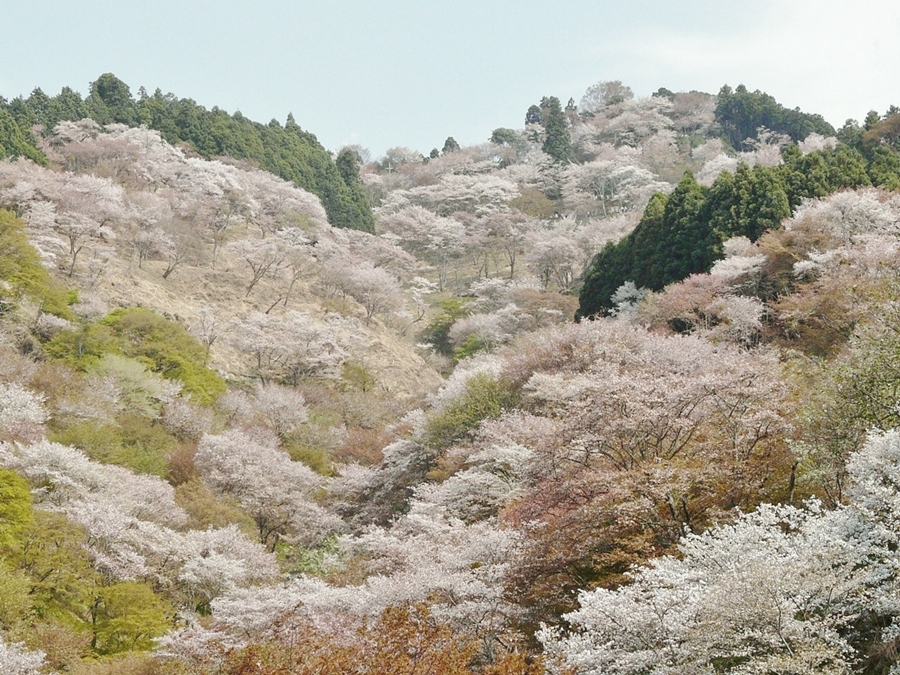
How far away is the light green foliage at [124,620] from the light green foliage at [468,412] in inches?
432

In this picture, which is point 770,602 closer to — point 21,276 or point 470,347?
point 21,276

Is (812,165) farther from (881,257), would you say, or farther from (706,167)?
(706,167)

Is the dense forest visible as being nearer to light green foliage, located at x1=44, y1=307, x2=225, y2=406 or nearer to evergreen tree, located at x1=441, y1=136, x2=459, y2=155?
light green foliage, located at x1=44, y1=307, x2=225, y2=406

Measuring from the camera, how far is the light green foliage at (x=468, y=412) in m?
25.3

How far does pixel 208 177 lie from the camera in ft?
166

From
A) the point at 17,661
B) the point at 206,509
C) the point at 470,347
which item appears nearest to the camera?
the point at 17,661

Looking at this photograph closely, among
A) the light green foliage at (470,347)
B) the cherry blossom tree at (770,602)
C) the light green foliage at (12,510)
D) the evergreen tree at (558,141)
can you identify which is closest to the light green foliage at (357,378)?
the light green foliage at (470,347)

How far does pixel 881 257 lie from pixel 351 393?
24997 millimetres

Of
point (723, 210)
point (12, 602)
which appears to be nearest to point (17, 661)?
point (12, 602)

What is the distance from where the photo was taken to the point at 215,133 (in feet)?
208

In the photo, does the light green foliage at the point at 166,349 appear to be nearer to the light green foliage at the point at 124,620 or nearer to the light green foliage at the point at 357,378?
the light green foliage at the point at 357,378

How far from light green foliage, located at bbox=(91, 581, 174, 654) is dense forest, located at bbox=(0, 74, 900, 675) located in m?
0.07

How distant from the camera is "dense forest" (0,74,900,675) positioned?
29.6 ft

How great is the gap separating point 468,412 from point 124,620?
12628 mm
